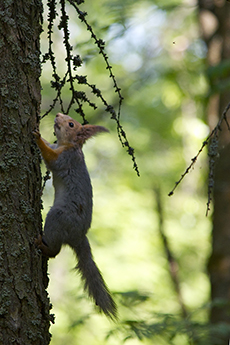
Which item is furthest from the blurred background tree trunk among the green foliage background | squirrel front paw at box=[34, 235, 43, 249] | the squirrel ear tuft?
squirrel front paw at box=[34, 235, 43, 249]

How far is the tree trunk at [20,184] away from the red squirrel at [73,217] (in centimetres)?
24

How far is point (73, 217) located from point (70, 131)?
3.42 feet

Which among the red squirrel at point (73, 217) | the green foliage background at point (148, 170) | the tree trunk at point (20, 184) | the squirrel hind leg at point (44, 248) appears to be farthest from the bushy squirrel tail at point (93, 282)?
the green foliage background at point (148, 170)

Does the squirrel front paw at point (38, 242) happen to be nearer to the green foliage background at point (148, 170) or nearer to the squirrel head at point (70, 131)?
the squirrel head at point (70, 131)

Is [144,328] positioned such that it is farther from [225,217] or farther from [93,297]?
[225,217]

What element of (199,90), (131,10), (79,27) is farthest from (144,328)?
(79,27)

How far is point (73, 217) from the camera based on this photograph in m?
2.92

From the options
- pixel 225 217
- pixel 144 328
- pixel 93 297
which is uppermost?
pixel 225 217

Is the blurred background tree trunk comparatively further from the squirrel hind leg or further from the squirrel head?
the squirrel hind leg

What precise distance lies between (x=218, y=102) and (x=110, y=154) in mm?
3435

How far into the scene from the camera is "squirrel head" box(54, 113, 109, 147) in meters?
3.56

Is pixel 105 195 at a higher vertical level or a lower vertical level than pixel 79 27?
lower

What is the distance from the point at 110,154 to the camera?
9.46m

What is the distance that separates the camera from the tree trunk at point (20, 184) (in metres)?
2.04
